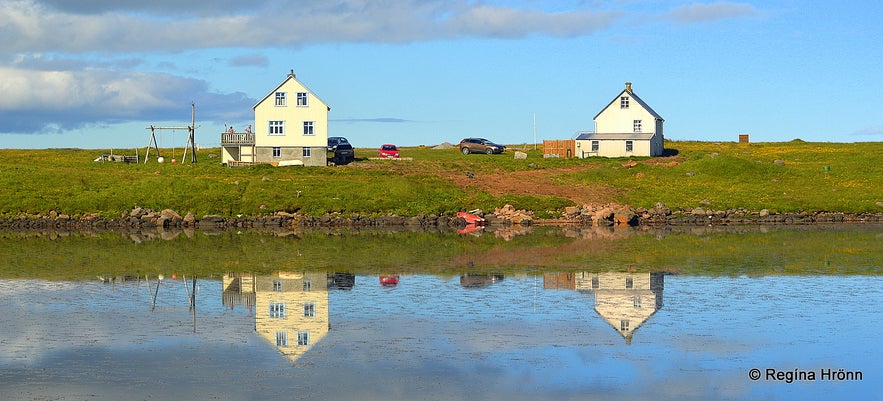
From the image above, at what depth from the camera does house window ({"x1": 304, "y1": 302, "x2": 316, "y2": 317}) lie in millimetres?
31500

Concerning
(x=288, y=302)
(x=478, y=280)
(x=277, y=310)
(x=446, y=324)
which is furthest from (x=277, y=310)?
(x=478, y=280)

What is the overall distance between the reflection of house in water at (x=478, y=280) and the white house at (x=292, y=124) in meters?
58.5

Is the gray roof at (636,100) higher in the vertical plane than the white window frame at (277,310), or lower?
higher

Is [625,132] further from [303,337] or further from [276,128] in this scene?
[303,337]

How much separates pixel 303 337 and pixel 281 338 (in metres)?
0.60

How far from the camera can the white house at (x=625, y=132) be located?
361 ft

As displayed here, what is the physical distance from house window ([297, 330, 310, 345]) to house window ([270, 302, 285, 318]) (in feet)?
10.1

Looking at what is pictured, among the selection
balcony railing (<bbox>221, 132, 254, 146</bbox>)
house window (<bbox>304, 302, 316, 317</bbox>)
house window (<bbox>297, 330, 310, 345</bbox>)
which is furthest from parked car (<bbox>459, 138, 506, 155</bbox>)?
house window (<bbox>297, 330, 310, 345</bbox>)

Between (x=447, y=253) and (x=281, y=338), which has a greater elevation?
(x=447, y=253)

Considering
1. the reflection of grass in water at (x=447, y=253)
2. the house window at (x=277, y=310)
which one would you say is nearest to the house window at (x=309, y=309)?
the house window at (x=277, y=310)

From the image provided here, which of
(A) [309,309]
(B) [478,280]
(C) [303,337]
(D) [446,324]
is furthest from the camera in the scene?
(B) [478,280]

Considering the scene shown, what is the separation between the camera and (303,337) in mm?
27453

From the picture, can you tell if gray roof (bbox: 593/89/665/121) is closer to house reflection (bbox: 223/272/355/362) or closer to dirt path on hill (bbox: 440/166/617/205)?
dirt path on hill (bbox: 440/166/617/205)

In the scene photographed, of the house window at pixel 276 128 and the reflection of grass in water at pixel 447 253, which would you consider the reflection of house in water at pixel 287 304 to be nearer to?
the reflection of grass in water at pixel 447 253
